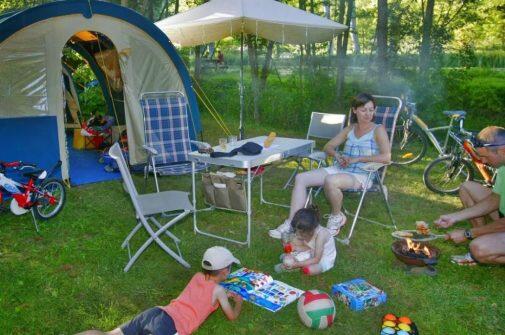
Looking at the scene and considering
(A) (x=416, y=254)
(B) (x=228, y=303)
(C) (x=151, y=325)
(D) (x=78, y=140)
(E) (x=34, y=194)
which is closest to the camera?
(C) (x=151, y=325)

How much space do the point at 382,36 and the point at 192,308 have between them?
7.73 m

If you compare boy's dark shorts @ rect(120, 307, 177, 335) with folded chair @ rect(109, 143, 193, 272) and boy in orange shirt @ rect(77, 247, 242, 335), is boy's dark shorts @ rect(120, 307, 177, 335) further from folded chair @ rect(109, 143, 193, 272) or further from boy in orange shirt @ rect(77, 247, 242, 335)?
folded chair @ rect(109, 143, 193, 272)

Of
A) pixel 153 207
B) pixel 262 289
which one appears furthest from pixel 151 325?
pixel 153 207

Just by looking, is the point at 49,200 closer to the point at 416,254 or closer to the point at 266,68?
the point at 416,254

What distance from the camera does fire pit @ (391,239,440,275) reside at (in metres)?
3.43

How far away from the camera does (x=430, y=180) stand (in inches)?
224

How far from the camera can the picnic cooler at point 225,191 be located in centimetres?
396

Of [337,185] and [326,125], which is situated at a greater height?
[326,125]

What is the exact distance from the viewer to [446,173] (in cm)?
561

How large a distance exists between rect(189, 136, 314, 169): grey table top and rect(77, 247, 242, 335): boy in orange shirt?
1.13m

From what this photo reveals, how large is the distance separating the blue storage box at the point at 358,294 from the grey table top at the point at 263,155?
4.01 ft

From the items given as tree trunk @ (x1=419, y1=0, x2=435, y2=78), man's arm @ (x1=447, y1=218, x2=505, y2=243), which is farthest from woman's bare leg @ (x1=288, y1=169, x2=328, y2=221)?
tree trunk @ (x1=419, y1=0, x2=435, y2=78)

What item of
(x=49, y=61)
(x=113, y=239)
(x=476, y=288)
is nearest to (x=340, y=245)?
(x=476, y=288)

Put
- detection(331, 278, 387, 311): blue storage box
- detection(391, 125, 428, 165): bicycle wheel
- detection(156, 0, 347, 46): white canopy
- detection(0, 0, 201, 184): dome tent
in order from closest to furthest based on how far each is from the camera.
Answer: detection(331, 278, 387, 311): blue storage box
detection(0, 0, 201, 184): dome tent
detection(156, 0, 347, 46): white canopy
detection(391, 125, 428, 165): bicycle wheel
